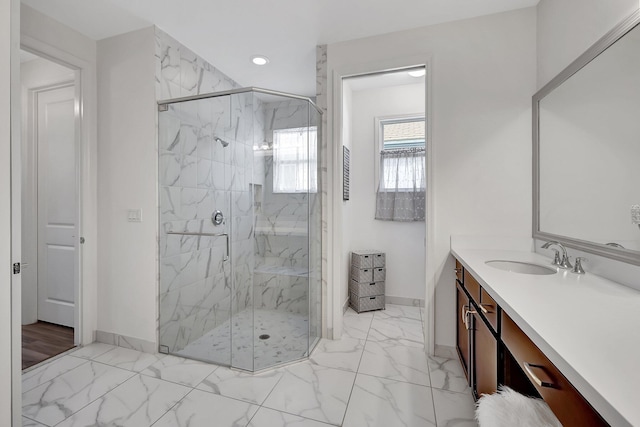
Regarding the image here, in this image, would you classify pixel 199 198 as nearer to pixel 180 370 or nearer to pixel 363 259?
pixel 180 370

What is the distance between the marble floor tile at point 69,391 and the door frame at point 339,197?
5.26 ft

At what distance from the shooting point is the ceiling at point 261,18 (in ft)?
6.42

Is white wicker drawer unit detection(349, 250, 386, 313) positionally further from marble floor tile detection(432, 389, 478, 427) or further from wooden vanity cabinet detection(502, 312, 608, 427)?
wooden vanity cabinet detection(502, 312, 608, 427)

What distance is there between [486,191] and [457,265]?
594 mm

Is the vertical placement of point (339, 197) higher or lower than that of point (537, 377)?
higher

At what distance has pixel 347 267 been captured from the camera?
10.5ft

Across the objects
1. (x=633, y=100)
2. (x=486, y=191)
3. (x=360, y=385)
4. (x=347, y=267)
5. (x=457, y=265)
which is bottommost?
(x=360, y=385)

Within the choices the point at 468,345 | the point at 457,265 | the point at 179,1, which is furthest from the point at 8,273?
the point at 457,265

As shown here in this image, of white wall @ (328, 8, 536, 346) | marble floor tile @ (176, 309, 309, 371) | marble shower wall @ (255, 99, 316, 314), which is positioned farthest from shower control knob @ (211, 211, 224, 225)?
white wall @ (328, 8, 536, 346)

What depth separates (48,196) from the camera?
2775 mm

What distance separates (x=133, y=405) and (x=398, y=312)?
2.45 meters

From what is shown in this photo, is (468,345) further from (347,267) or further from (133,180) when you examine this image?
(133,180)

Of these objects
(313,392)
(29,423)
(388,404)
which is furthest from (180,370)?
(388,404)

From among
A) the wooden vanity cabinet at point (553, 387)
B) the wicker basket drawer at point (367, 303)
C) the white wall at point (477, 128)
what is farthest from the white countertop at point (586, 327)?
the wicker basket drawer at point (367, 303)
